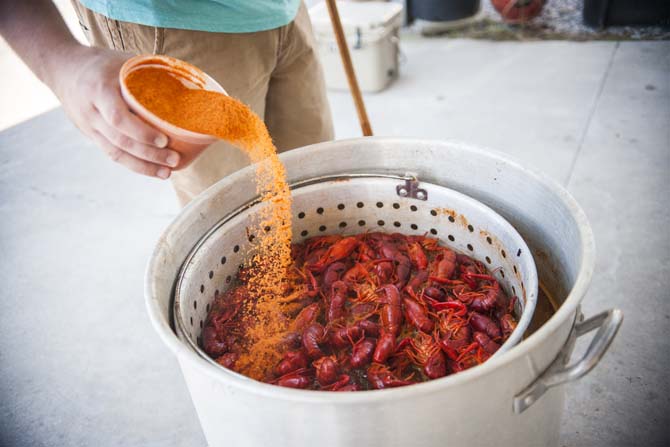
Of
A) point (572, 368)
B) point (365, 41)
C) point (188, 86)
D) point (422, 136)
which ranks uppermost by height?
point (188, 86)

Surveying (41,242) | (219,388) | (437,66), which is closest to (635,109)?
(437,66)

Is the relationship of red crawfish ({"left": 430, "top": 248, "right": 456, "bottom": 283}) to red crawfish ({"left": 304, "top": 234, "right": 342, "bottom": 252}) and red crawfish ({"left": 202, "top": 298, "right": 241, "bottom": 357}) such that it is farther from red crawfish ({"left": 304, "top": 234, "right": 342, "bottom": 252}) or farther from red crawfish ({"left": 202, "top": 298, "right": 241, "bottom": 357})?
red crawfish ({"left": 202, "top": 298, "right": 241, "bottom": 357})

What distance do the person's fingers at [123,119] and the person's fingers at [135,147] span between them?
0.07 ft

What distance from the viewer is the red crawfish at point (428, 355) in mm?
1380

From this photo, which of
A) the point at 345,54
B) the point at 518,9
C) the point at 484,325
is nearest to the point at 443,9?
the point at 518,9

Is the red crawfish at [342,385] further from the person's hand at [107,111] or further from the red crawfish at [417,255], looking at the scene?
the person's hand at [107,111]

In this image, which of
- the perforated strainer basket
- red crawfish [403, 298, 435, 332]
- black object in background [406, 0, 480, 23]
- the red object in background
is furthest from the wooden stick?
the red object in background

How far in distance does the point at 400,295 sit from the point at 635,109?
3.14m

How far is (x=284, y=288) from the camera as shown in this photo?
1.65 m

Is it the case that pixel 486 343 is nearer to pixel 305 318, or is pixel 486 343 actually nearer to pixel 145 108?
pixel 305 318

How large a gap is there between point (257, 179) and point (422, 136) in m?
2.02

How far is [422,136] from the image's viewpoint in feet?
11.0

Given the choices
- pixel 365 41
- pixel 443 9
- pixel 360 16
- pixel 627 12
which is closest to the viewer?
pixel 365 41

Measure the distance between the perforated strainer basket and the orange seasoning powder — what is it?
66 millimetres
